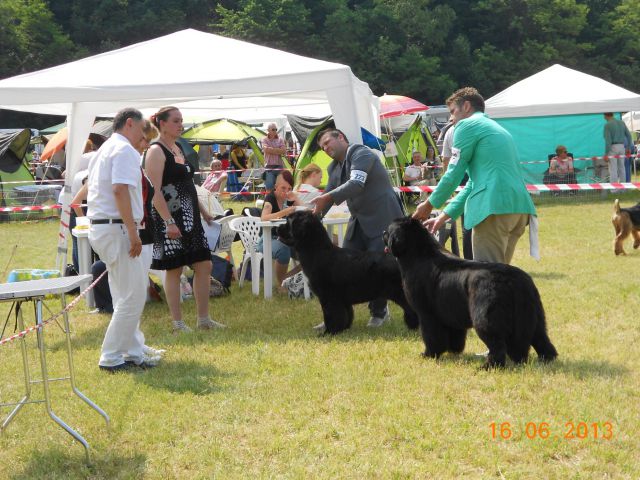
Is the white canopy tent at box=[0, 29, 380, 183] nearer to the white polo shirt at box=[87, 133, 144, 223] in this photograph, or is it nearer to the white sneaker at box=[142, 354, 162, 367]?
the white polo shirt at box=[87, 133, 144, 223]

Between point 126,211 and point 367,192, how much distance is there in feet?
6.85

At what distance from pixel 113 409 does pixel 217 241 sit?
3.84 m

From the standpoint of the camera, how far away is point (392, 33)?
164 feet

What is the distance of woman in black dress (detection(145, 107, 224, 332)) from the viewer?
564cm

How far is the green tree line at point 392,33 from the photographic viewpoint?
47750mm

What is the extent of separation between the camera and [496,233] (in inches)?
199

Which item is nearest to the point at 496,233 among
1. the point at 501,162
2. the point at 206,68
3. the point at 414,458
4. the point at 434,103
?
the point at 501,162

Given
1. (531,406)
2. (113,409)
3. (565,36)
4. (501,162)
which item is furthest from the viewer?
(565,36)

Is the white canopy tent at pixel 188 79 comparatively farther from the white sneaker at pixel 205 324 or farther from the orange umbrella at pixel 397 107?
the orange umbrella at pixel 397 107

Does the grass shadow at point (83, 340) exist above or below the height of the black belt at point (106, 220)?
below

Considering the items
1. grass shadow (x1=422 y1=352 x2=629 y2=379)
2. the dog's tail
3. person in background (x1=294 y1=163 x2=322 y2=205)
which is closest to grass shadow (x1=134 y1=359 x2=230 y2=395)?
grass shadow (x1=422 y1=352 x2=629 y2=379)

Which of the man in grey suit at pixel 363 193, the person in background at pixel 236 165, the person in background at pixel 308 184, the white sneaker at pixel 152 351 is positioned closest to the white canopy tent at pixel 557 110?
the person in background at pixel 236 165

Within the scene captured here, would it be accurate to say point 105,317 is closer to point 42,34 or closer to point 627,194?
point 627,194
